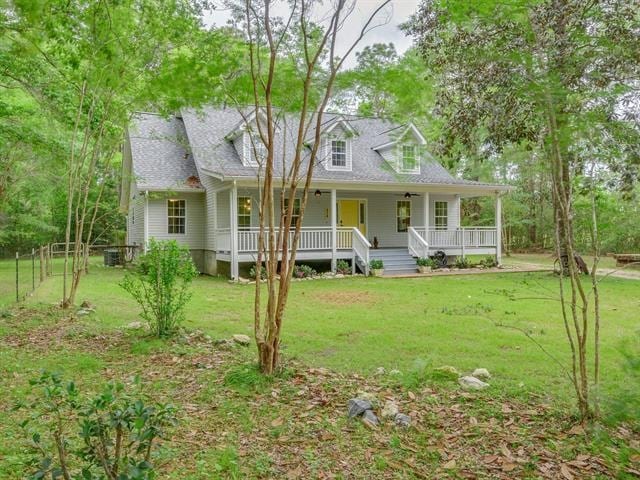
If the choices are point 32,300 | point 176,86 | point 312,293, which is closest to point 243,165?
point 312,293

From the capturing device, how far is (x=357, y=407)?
146 inches

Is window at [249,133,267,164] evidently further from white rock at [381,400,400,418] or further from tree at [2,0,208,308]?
white rock at [381,400,400,418]

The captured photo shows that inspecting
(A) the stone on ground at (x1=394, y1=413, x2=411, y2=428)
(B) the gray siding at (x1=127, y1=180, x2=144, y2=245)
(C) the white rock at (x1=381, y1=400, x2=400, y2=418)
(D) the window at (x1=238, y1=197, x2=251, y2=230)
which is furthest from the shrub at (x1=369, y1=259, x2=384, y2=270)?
(A) the stone on ground at (x1=394, y1=413, x2=411, y2=428)

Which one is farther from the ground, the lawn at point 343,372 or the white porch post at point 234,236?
the white porch post at point 234,236

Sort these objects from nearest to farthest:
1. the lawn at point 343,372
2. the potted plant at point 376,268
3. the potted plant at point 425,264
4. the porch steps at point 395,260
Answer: the lawn at point 343,372 < the potted plant at point 376,268 < the potted plant at point 425,264 < the porch steps at point 395,260

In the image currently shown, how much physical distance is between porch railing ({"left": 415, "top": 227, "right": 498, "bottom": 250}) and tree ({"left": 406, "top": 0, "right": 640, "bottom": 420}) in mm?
9523

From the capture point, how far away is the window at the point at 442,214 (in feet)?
64.0

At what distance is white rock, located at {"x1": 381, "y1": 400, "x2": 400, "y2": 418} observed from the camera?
3633 millimetres

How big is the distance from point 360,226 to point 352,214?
57 centimetres

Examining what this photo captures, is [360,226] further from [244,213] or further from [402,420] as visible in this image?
[402,420]

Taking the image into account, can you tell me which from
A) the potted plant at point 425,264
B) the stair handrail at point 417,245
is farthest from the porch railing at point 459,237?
the potted plant at point 425,264

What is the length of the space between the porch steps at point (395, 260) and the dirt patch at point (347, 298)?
4.18 meters

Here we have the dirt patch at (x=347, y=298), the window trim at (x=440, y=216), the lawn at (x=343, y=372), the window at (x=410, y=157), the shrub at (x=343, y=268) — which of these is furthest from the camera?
the window trim at (x=440, y=216)

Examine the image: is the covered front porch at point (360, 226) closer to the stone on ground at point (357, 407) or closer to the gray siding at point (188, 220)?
the gray siding at point (188, 220)
